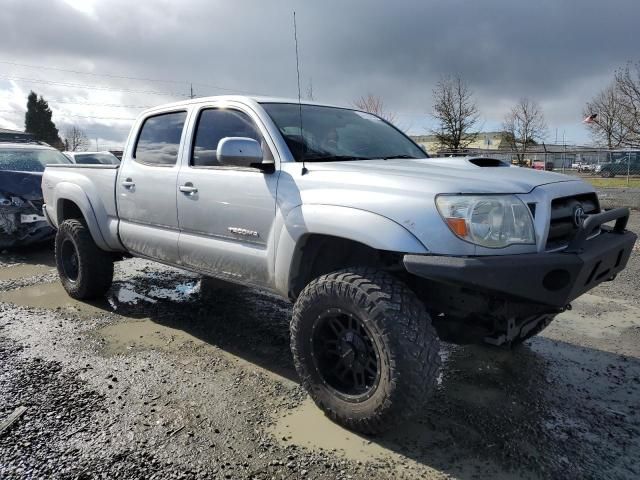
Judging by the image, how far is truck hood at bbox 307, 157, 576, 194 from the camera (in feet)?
8.01

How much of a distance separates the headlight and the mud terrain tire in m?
3.72

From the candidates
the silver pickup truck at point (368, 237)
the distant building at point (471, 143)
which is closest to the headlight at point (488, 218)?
the silver pickup truck at point (368, 237)

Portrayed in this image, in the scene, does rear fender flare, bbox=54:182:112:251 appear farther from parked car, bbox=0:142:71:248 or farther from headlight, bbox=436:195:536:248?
headlight, bbox=436:195:536:248

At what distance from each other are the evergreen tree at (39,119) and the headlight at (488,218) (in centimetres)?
6004

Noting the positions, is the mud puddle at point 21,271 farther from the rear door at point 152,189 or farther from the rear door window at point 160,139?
the rear door window at point 160,139

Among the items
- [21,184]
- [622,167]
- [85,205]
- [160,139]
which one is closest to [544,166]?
[622,167]

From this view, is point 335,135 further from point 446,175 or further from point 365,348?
point 365,348

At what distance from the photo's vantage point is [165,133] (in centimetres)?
416

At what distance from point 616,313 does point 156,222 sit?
417cm

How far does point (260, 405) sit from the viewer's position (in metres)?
3.01

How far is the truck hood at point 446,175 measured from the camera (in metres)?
2.44

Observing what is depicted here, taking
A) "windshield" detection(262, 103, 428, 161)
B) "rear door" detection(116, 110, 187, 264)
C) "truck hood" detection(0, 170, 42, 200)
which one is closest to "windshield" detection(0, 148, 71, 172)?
"truck hood" detection(0, 170, 42, 200)

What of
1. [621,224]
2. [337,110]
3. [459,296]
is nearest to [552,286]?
[459,296]

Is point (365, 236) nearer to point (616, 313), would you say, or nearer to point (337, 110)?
point (337, 110)
